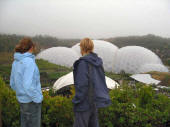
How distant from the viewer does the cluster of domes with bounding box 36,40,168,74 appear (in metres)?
11.8

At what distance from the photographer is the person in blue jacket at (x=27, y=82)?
2.29 metres

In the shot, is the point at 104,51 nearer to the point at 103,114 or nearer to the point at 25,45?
the point at 103,114

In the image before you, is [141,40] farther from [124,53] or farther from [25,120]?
[25,120]

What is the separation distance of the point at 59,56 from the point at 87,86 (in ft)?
31.9

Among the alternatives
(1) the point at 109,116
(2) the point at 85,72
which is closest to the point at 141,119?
(1) the point at 109,116

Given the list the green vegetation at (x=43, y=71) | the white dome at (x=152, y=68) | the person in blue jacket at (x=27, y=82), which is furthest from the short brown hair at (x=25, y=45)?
the white dome at (x=152, y=68)

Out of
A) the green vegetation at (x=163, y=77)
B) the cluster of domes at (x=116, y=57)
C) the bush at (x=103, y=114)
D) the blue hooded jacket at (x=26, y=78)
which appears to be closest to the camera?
the blue hooded jacket at (x=26, y=78)

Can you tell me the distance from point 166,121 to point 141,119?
0.57 metres

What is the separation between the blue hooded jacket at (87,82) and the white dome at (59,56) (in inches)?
360

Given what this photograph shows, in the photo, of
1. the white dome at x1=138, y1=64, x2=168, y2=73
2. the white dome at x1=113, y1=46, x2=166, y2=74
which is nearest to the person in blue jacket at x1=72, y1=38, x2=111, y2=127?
the white dome at x1=138, y1=64, x2=168, y2=73

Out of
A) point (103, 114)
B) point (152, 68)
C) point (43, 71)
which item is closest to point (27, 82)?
point (103, 114)

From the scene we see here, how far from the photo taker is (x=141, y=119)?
3.56m

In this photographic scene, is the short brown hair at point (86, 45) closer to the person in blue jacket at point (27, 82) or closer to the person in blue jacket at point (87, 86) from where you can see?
the person in blue jacket at point (87, 86)

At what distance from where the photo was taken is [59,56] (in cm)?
1193
